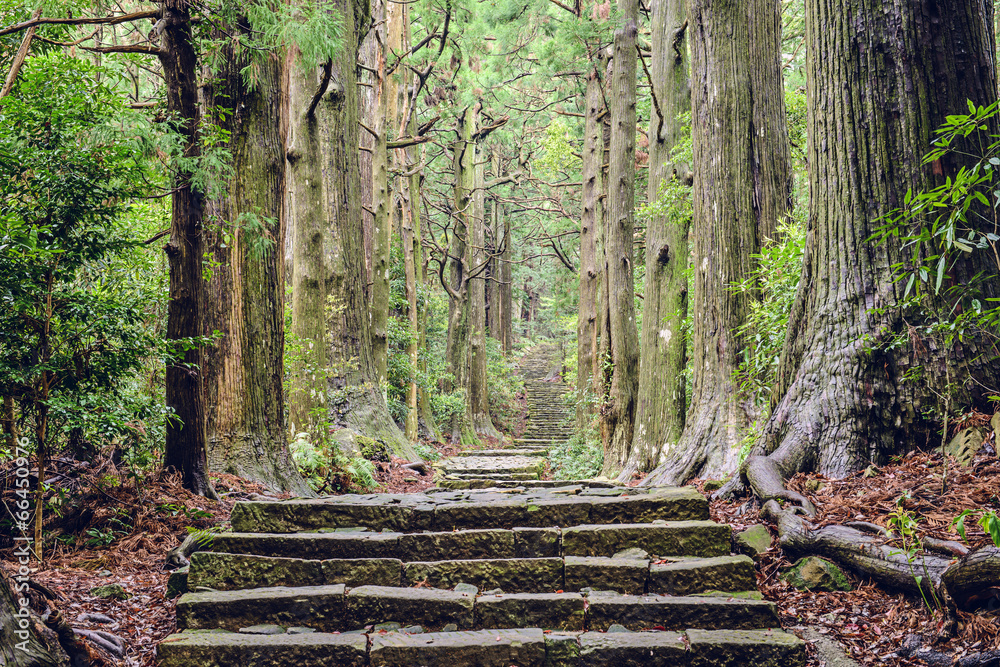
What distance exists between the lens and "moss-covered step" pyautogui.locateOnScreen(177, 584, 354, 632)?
329 centimetres

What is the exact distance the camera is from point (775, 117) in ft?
22.3

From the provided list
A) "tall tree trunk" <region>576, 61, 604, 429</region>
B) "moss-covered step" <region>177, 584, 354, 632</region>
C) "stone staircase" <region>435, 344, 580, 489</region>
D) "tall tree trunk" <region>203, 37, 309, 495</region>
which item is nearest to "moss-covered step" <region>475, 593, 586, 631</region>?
"moss-covered step" <region>177, 584, 354, 632</region>

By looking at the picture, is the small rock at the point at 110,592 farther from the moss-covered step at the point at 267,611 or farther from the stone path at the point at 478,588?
the moss-covered step at the point at 267,611

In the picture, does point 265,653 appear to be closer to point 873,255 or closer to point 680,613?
point 680,613

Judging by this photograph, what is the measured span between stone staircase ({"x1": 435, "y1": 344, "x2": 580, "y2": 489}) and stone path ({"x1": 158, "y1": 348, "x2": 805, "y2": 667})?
237 centimetres

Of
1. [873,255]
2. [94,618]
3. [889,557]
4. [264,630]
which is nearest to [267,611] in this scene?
[264,630]

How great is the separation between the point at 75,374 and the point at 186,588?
55.4 inches

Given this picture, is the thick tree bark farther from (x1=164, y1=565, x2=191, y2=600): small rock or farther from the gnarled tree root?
the gnarled tree root

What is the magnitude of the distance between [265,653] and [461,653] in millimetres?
920

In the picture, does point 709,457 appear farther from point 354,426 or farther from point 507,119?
point 507,119

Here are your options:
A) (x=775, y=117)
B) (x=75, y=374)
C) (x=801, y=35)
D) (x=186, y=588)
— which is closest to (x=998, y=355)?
(x=775, y=117)

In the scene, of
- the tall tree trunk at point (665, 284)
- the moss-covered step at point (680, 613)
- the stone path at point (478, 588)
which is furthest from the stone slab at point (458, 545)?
the tall tree trunk at point (665, 284)

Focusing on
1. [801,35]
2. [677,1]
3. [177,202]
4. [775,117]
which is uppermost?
[801,35]

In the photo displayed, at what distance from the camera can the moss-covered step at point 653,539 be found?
3.72 metres
